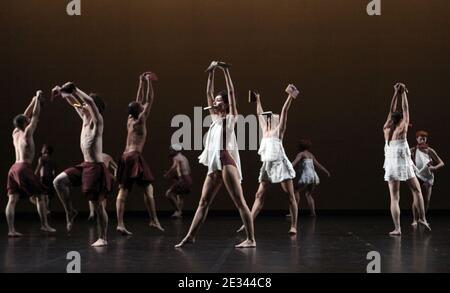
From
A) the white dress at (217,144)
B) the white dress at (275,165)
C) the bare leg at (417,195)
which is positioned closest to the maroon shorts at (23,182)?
the white dress at (217,144)

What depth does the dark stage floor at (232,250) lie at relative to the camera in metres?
5.24

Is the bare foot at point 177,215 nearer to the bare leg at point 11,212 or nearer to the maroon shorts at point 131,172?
the maroon shorts at point 131,172

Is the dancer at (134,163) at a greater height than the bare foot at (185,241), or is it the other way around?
the dancer at (134,163)

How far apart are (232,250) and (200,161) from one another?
91cm

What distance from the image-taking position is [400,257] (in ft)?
19.2

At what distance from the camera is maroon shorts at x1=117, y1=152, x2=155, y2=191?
7879 millimetres

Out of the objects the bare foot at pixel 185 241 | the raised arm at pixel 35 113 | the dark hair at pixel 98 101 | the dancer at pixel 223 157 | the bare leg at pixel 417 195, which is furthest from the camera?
the bare leg at pixel 417 195

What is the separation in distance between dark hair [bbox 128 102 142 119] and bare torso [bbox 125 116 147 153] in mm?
74

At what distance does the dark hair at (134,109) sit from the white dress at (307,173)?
393cm

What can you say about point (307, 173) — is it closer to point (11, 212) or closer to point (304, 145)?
Result: point (304, 145)

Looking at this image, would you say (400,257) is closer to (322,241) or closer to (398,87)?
(322,241)

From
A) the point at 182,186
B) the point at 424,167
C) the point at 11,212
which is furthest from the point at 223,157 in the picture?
the point at 182,186

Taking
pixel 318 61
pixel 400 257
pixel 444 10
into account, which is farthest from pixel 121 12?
pixel 400 257

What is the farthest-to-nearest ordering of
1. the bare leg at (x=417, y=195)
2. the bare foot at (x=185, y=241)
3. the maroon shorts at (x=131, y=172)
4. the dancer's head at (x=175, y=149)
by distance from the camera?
the dancer's head at (x=175, y=149) → the bare leg at (x=417, y=195) → the maroon shorts at (x=131, y=172) → the bare foot at (x=185, y=241)
